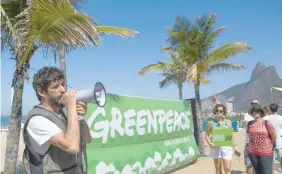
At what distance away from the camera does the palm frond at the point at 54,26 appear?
17.5 ft

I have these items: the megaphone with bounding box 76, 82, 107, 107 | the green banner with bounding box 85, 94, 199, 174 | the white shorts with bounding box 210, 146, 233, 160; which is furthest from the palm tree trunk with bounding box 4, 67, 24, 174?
the megaphone with bounding box 76, 82, 107, 107

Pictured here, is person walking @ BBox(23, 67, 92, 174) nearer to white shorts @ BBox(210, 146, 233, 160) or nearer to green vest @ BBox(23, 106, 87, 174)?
green vest @ BBox(23, 106, 87, 174)

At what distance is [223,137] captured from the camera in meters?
5.96

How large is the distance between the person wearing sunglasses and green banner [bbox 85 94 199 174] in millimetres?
2088

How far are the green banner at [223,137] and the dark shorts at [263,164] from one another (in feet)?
2.23

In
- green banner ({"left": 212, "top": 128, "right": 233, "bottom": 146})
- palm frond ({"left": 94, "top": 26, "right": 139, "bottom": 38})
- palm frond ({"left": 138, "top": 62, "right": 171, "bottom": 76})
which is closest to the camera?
green banner ({"left": 212, "top": 128, "right": 233, "bottom": 146})

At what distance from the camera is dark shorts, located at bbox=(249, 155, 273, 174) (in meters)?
5.15

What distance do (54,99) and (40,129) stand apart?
0.66ft

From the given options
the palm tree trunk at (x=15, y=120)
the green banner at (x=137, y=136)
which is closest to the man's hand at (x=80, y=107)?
the green banner at (x=137, y=136)

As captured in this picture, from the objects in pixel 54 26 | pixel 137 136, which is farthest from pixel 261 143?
pixel 54 26

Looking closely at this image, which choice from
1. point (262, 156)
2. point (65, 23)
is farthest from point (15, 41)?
point (262, 156)

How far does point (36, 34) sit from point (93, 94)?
3942mm

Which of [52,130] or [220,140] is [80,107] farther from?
[220,140]

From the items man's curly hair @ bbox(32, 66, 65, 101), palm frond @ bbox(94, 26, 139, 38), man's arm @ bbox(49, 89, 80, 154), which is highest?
palm frond @ bbox(94, 26, 139, 38)
